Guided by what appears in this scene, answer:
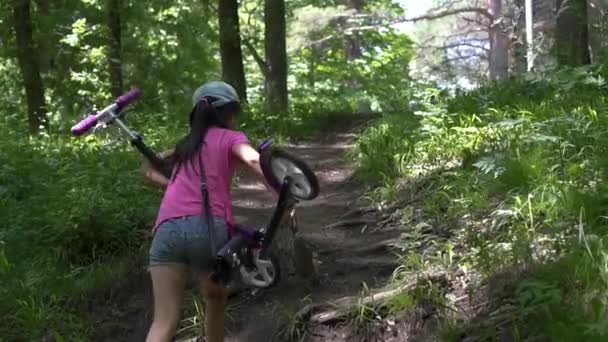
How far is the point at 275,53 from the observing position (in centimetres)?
1583

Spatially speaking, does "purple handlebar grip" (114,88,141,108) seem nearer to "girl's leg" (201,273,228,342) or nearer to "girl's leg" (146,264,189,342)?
"girl's leg" (146,264,189,342)

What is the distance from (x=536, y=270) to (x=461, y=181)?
83.2 inches

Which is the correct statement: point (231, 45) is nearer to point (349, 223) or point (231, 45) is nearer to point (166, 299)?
point (349, 223)

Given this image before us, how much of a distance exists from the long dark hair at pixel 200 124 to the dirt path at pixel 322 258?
175 centimetres

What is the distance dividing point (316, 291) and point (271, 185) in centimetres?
210

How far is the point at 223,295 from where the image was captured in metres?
4.36

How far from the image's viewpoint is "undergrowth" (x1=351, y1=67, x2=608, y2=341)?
13.5 ft

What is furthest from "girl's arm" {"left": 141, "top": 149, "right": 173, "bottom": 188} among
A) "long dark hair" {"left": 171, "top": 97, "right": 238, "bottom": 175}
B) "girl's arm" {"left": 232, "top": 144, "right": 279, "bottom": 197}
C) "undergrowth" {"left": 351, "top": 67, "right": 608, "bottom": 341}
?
"undergrowth" {"left": 351, "top": 67, "right": 608, "bottom": 341}

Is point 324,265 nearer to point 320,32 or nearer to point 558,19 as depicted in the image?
point 558,19

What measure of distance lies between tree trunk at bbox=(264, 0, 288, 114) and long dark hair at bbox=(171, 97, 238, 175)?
37.5 ft

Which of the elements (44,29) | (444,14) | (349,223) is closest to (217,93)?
(349,223)

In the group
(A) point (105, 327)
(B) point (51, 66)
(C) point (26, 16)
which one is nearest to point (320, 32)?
(B) point (51, 66)

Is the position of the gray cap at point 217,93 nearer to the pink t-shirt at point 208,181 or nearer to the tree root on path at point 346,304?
the pink t-shirt at point 208,181

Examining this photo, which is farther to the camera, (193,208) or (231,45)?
(231,45)
